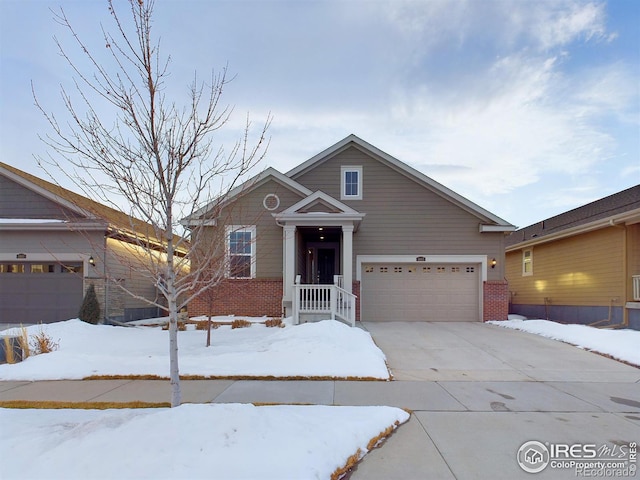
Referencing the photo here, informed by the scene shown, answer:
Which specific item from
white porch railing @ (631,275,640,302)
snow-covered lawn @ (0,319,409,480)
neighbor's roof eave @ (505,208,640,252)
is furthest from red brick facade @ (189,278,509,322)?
white porch railing @ (631,275,640,302)

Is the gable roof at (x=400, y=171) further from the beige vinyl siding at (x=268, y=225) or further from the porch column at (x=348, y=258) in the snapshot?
the porch column at (x=348, y=258)

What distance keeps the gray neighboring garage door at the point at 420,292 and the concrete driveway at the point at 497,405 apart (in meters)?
4.13

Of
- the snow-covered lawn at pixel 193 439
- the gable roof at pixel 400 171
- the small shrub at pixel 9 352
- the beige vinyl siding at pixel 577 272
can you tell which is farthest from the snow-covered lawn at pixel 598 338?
the small shrub at pixel 9 352

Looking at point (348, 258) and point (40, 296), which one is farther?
point (348, 258)

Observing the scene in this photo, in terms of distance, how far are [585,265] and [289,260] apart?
11104 millimetres

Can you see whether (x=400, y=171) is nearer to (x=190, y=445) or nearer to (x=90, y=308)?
(x=90, y=308)

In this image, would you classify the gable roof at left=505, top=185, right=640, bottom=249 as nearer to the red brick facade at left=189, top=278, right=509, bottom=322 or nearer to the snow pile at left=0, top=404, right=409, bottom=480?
the red brick facade at left=189, top=278, right=509, bottom=322

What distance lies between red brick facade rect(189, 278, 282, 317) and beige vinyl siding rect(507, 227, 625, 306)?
11231 millimetres

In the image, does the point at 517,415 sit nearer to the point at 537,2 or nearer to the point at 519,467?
the point at 519,467

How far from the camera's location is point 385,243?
15.0m

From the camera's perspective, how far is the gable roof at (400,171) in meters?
14.9

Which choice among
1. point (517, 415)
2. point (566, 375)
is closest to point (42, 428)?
point (517, 415)

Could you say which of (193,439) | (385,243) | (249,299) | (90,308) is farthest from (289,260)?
(193,439)

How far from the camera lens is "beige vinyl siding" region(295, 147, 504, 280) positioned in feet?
49.0
